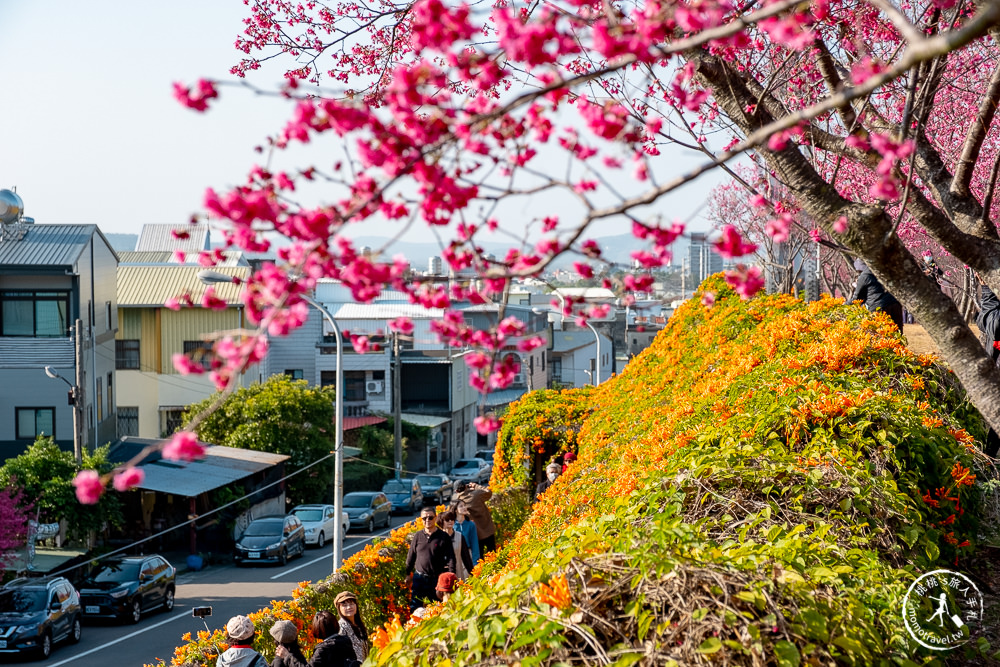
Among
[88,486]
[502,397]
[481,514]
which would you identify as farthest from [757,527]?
[502,397]

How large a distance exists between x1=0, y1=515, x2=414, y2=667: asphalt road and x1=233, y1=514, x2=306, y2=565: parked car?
295 millimetres

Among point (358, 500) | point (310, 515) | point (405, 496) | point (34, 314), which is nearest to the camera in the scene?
point (34, 314)

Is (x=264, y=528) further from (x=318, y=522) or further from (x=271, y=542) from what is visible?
(x=318, y=522)

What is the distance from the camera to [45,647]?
17.5 metres

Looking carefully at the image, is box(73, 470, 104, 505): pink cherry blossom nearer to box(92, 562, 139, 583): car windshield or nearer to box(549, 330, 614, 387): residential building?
box(92, 562, 139, 583): car windshield

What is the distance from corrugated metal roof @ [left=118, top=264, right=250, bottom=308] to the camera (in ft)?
134

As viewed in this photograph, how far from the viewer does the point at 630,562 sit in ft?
11.8

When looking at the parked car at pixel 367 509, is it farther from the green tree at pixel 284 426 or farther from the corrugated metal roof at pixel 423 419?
the corrugated metal roof at pixel 423 419

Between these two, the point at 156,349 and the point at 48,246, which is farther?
the point at 156,349

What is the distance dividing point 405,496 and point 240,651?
30.0 metres

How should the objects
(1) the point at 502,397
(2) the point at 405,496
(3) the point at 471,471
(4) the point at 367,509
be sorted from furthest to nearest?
1. (1) the point at 502,397
2. (3) the point at 471,471
3. (2) the point at 405,496
4. (4) the point at 367,509

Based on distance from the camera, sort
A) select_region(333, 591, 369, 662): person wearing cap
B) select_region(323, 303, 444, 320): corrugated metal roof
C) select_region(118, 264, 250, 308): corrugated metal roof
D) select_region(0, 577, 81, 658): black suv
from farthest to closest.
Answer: select_region(323, 303, 444, 320): corrugated metal roof, select_region(118, 264, 250, 308): corrugated metal roof, select_region(0, 577, 81, 658): black suv, select_region(333, 591, 369, 662): person wearing cap

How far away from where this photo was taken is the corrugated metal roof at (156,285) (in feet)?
134

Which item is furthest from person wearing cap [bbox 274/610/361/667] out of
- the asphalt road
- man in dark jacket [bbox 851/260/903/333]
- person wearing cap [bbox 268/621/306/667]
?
the asphalt road
